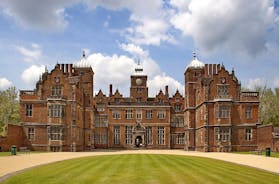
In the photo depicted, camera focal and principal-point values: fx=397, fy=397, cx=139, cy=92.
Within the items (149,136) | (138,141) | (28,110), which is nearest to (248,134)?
(149,136)

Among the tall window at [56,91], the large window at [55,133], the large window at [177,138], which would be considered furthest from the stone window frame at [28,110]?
the large window at [177,138]

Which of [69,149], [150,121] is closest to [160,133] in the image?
[150,121]

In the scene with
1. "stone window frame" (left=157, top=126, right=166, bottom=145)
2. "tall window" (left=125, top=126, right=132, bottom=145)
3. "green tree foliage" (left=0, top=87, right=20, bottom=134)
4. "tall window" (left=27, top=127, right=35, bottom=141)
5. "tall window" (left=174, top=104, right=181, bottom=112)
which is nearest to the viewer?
"tall window" (left=27, top=127, right=35, bottom=141)

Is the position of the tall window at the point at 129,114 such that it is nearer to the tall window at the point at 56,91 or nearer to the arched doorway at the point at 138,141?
the arched doorway at the point at 138,141

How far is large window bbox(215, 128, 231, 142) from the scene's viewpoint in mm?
52312

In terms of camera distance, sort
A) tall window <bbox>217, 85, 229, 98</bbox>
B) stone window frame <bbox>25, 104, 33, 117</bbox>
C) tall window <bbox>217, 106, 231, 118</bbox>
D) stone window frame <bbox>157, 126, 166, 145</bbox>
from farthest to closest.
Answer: stone window frame <bbox>157, 126, 166, 145</bbox>, tall window <bbox>217, 85, 229, 98</bbox>, tall window <bbox>217, 106, 231, 118</bbox>, stone window frame <bbox>25, 104, 33, 117</bbox>

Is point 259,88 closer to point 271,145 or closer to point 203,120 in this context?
point 203,120

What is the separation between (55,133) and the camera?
51188 millimetres

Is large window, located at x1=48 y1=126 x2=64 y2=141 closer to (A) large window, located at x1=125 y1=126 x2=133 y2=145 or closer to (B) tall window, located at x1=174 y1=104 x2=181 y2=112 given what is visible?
(A) large window, located at x1=125 y1=126 x2=133 y2=145

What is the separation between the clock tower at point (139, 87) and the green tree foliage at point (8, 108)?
23837 mm

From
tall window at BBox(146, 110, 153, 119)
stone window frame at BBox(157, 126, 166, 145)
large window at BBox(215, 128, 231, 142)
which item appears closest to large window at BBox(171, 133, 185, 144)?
stone window frame at BBox(157, 126, 166, 145)

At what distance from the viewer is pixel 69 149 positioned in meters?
52.4

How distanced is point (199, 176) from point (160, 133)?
55952 mm

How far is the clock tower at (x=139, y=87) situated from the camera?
262 feet
